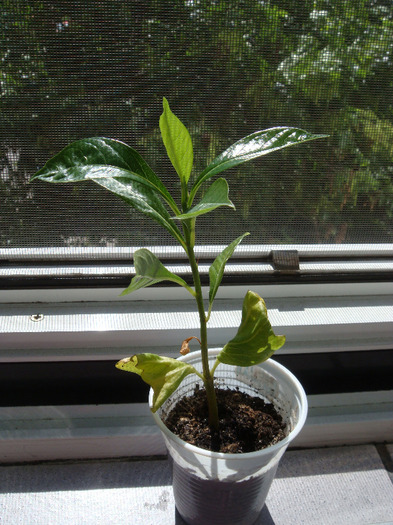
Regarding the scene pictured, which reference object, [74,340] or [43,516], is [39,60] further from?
[43,516]

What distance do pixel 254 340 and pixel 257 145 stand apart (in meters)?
0.22

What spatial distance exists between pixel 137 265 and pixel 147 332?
29 cm

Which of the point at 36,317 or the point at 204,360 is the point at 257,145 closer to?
the point at 204,360

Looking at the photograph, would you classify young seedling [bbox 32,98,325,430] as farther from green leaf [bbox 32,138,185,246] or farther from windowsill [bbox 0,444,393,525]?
windowsill [bbox 0,444,393,525]

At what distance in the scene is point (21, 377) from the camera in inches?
31.0

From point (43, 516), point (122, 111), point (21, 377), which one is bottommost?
point (43, 516)

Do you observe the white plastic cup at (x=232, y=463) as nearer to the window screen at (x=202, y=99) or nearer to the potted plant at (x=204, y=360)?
the potted plant at (x=204, y=360)

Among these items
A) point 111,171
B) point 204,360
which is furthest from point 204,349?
point 111,171

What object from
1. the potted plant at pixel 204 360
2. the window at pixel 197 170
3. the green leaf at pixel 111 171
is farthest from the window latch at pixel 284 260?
the green leaf at pixel 111 171

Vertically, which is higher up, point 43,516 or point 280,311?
point 280,311

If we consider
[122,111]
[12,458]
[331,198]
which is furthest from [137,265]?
[12,458]

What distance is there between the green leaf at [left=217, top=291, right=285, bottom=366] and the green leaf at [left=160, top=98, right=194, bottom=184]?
0.17 metres

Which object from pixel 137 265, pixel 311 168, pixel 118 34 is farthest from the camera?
pixel 311 168

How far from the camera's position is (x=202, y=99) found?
0.68 m
